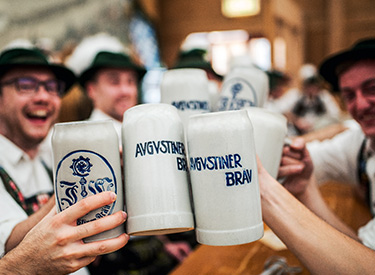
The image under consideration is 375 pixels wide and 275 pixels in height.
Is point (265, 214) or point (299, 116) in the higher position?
point (265, 214)

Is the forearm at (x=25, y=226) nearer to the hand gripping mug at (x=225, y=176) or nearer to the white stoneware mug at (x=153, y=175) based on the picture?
the white stoneware mug at (x=153, y=175)

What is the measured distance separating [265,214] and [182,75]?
1.43 ft

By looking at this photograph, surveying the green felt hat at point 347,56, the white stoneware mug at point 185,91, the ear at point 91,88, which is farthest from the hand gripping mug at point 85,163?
the ear at point 91,88

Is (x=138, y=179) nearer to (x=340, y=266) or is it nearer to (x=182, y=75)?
(x=182, y=75)

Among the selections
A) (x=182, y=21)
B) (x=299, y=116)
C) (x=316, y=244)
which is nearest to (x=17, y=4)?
(x=182, y=21)

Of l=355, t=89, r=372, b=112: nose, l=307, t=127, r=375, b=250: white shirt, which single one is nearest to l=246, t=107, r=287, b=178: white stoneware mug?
l=355, t=89, r=372, b=112: nose

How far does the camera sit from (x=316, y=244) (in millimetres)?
883

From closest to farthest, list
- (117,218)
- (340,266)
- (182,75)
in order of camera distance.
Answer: (117,218)
(340,266)
(182,75)

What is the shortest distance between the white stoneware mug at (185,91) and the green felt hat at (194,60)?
1864 mm

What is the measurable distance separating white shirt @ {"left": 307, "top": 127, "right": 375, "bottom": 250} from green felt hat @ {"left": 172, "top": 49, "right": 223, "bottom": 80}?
1258 millimetres

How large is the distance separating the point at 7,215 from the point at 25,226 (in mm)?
126

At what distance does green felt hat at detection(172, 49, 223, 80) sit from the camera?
2.85m

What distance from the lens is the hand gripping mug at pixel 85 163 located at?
2.42ft

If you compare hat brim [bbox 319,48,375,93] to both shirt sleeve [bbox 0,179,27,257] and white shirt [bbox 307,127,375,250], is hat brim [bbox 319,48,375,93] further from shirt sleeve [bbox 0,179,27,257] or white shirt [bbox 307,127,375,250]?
shirt sleeve [bbox 0,179,27,257]
